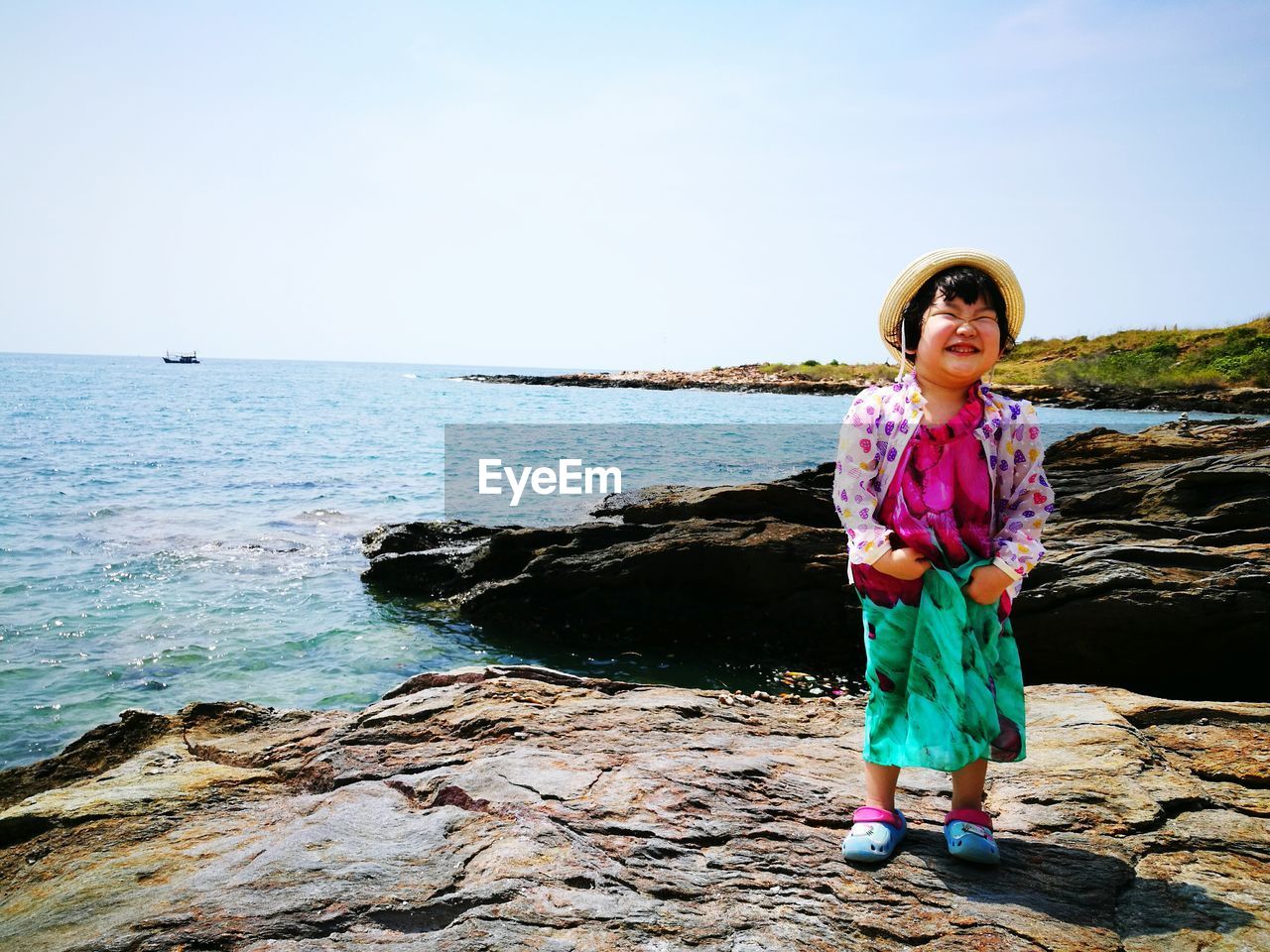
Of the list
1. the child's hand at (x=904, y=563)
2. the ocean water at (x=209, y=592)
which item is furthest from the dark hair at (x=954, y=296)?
the ocean water at (x=209, y=592)

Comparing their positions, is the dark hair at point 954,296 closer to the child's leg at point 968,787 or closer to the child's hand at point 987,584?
the child's hand at point 987,584

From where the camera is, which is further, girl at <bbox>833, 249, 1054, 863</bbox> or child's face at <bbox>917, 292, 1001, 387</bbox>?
child's face at <bbox>917, 292, 1001, 387</bbox>

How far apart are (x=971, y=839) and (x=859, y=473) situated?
143 centimetres

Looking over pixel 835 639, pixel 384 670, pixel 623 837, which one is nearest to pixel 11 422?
pixel 384 670

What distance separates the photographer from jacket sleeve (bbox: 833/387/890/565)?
3.41 m

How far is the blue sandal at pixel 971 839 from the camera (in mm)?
3072

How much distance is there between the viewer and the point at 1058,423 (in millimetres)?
37250

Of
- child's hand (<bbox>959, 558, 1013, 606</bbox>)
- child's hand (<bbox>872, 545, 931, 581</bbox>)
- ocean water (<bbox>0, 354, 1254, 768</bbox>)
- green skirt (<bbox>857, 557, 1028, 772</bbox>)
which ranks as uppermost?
child's hand (<bbox>872, 545, 931, 581</bbox>)

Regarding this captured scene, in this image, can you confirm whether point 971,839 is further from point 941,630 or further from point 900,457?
point 900,457

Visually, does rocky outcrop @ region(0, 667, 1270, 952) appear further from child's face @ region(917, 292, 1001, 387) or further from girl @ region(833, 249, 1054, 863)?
child's face @ region(917, 292, 1001, 387)

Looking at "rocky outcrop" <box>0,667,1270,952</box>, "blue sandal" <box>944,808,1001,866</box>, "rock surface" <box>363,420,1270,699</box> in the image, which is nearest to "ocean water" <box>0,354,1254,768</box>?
"rock surface" <box>363,420,1270,699</box>

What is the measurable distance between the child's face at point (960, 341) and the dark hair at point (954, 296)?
1.2 inches

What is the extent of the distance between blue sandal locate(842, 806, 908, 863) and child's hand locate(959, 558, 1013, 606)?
92cm

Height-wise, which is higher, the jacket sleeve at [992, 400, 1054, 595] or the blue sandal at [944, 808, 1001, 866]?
the jacket sleeve at [992, 400, 1054, 595]
